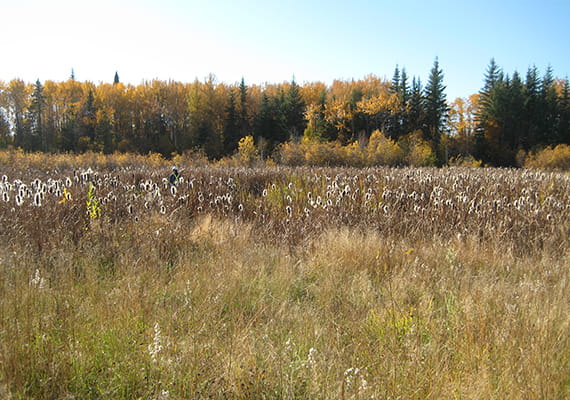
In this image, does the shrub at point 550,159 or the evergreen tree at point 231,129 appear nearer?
the shrub at point 550,159

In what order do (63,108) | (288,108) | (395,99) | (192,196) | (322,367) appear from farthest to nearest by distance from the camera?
(63,108) → (288,108) → (395,99) → (192,196) → (322,367)

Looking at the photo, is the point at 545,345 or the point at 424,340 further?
the point at 424,340

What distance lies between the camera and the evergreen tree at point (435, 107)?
51500mm

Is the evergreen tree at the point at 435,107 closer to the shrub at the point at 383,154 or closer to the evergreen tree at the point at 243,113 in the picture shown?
the shrub at the point at 383,154

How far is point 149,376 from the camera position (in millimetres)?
2029

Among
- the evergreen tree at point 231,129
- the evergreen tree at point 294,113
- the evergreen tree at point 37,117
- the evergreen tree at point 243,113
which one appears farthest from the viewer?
the evergreen tree at point 243,113

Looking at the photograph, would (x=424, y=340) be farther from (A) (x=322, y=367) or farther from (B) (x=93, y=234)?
(B) (x=93, y=234)

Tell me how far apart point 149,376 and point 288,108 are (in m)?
56.5

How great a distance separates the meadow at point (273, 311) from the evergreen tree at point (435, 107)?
1959 inches

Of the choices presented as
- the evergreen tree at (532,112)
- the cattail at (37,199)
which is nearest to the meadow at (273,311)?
the cattail at (37,199)

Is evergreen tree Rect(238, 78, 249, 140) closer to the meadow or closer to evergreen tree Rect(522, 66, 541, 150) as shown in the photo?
evergreen tree Rect(522, 66, 541, 150)

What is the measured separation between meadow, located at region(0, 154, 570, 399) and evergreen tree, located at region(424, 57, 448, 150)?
1959 inches

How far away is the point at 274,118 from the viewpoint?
5641cm

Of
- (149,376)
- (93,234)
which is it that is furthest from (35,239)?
(149,376)
